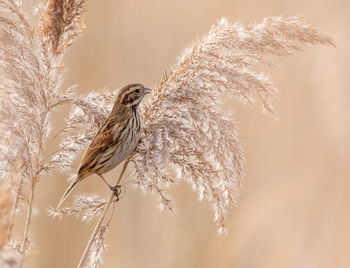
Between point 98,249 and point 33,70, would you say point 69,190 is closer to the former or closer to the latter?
point 98,249

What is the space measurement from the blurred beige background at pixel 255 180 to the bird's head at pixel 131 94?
114 centimetres

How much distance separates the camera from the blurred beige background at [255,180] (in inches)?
142

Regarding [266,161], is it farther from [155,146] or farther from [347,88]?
[155,146]

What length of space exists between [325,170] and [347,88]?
58cm

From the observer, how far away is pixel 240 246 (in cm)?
358

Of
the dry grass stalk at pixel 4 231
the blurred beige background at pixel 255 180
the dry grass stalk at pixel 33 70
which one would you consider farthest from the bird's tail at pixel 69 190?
the blurred beige background at pixel 255 180

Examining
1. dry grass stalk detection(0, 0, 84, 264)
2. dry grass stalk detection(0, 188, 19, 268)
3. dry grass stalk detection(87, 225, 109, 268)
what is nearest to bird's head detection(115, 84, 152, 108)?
dry grass stalk detection(0, 0, 84, 264)

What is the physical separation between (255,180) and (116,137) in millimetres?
1589

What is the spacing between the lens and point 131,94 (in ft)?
9.98

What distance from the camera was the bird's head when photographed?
3.04 m

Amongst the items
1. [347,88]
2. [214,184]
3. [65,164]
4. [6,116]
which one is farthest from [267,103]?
[347,88]

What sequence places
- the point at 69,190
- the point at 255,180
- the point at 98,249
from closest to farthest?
the point at 98,249 < the point at 69,190 < the point at 255,180

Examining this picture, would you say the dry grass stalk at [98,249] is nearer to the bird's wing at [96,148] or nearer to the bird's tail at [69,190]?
the bird's tail at [69,190]

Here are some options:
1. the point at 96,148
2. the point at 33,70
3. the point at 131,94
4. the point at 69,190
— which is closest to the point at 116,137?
the point at 96,148
